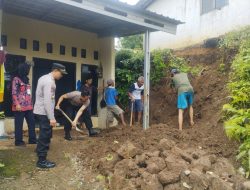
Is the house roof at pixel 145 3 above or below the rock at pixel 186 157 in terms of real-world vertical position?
above

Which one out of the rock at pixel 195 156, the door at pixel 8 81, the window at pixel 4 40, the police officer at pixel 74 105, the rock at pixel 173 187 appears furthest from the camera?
the door at pixel 8 81

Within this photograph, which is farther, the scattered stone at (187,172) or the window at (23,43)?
the window at (23,43)

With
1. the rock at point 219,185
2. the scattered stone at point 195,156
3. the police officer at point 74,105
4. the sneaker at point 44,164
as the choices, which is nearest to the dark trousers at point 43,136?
the sneaker at point 44,164

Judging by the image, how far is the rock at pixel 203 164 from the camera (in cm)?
Answer: 629

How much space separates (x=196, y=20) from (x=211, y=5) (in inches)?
35.7

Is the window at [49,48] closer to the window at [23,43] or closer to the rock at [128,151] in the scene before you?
the window at [23,43]

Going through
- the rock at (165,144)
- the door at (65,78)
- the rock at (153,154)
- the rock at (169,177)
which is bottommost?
the rock at (169,177)

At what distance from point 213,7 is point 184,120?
620 centimetres

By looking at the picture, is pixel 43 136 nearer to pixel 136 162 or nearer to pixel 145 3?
pixel 136 162

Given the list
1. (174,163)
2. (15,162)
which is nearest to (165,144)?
(174,163)

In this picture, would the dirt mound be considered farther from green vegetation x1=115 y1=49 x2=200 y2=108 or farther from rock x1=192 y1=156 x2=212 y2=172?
green vegetation x1=115 y1=49 x2=200 y2=108

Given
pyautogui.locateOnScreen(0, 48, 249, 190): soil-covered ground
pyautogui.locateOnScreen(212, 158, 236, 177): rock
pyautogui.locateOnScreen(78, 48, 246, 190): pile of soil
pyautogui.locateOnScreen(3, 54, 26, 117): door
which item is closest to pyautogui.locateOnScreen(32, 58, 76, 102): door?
pyautogui.locateOnScreen(3, 54, 26, 117): door

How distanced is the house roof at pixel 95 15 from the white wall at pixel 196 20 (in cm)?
420

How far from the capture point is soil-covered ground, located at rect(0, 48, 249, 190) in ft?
19.8
